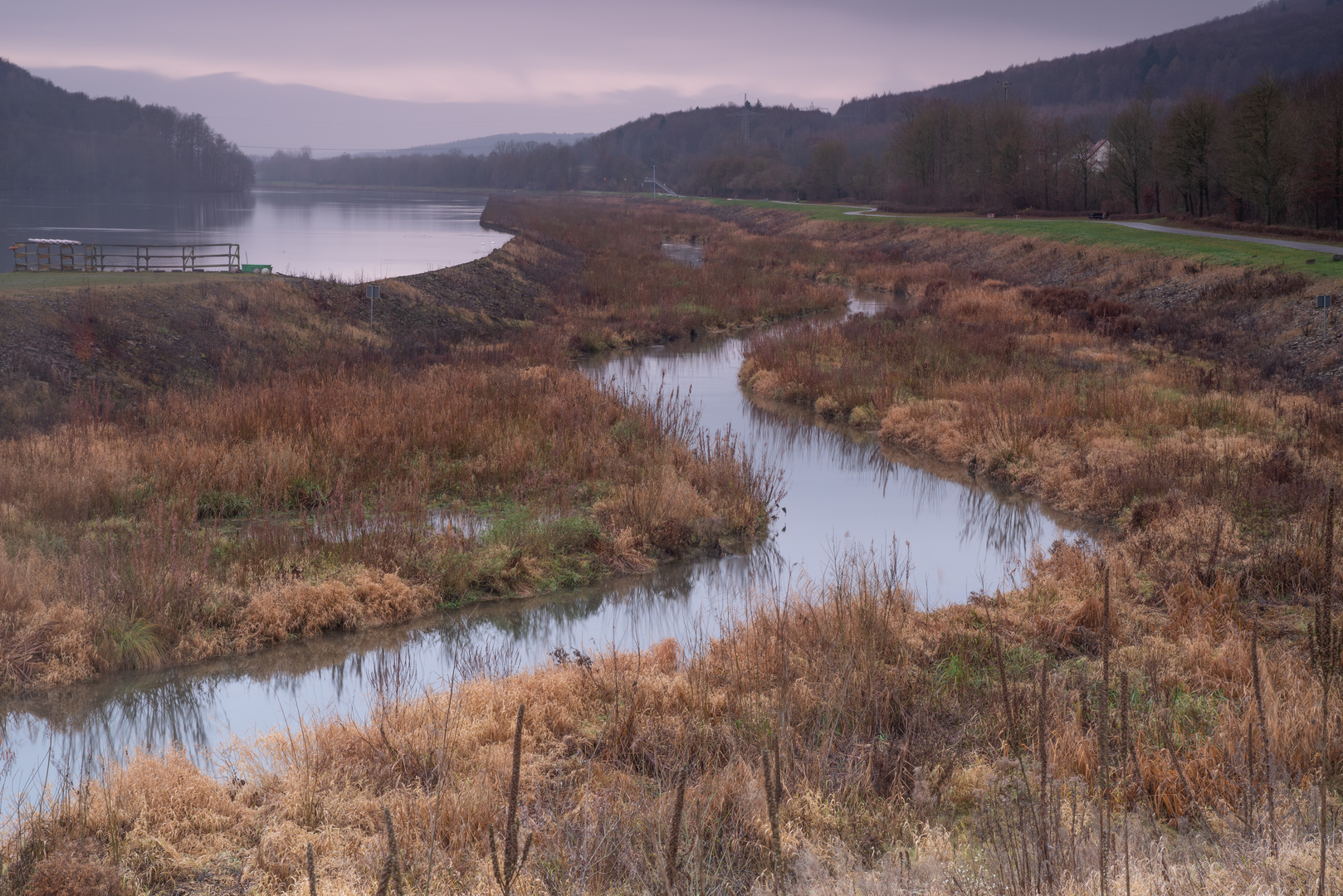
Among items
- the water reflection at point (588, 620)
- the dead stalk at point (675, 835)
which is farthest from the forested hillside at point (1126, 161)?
the dead stalk at point (675, 835)

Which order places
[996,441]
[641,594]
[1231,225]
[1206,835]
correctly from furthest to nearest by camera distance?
[1231,225] < [996,441] < [641,594] < [1206,835]

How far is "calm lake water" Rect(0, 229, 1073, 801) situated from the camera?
7449 mm

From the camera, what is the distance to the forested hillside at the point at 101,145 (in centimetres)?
14650

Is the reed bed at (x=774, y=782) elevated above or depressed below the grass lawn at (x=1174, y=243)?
below

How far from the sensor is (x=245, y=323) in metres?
22.9

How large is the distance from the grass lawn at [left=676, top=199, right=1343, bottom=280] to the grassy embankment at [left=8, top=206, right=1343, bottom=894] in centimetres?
1846

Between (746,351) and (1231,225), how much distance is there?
2926 cm

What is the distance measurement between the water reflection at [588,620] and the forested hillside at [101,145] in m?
160

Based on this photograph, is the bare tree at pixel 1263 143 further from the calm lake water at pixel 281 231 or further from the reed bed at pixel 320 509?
the reed bed at pixel 320 509

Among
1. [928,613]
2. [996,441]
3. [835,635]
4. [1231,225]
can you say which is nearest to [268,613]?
[835,635]

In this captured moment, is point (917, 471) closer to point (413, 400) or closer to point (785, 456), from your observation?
point (785, 456)

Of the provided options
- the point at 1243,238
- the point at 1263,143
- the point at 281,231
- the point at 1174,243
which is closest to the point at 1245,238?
the point at 1243,238

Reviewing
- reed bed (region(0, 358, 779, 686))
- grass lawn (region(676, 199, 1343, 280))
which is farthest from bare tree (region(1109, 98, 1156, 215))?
reed bed (region(0, 358, 779, 686))

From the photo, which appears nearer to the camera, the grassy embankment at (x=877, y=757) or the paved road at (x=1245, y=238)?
the grassy embankment at (x=877, y=757)
